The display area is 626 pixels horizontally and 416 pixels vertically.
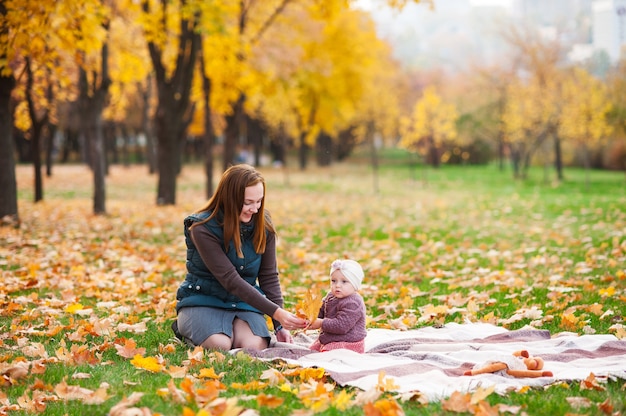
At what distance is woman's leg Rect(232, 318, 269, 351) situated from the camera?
5109 millimetres

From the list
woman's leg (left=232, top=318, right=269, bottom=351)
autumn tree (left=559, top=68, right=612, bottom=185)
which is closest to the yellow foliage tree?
autumn tree (left=559, top=68, right=612, bottom=185)

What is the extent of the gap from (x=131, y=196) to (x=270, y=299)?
17.9 m

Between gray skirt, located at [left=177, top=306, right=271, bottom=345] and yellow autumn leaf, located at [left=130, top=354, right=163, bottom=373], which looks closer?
yellow autumn leaf, located at [left=130, top=354, right=163, bottom=373]

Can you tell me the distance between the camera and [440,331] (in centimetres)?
557

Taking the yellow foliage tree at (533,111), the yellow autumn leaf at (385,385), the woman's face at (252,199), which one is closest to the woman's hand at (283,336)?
the woman's face at (252,199)

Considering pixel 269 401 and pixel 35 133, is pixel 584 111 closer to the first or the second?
pixel 35 133

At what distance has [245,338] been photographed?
16.8 feet

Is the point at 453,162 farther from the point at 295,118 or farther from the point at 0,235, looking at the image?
the point at 0,235

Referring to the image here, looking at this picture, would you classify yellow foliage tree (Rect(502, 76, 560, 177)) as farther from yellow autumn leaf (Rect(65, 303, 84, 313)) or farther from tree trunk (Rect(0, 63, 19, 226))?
yellow autumn leaf (Rect(65, 303, 84, 313))

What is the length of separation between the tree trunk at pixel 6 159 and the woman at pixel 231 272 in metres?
8.35

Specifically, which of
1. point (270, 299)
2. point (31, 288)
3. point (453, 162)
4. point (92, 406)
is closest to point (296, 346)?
point (270, 299)

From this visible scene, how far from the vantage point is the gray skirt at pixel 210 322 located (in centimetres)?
509

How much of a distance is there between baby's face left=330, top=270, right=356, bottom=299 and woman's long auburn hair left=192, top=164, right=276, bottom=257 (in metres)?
0.72

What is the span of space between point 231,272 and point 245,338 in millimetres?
512
